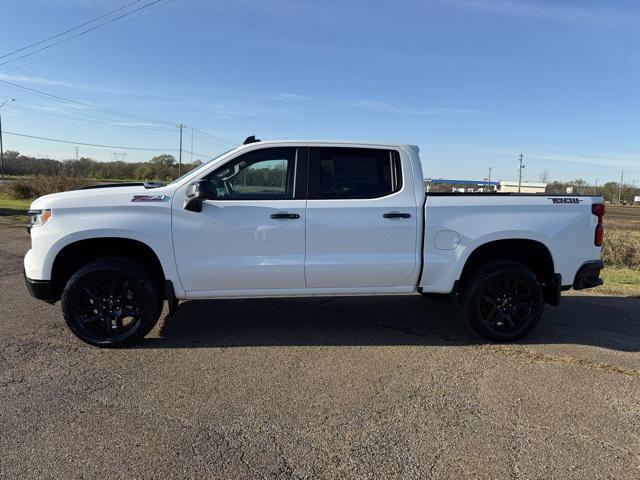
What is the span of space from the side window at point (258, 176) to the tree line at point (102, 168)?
26.4 m

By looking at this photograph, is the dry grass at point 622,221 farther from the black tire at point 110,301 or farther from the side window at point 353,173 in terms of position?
the black tire at point 110,301

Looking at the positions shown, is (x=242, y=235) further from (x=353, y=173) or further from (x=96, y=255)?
(x=96, y=255)

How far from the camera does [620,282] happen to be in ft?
28.2

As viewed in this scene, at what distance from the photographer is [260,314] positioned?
18.8ft

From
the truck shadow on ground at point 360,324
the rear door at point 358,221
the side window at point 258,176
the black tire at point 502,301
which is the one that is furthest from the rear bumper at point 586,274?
the side window at point 258,176

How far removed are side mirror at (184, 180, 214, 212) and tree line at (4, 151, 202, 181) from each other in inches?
1039

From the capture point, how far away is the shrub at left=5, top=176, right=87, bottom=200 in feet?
82.8

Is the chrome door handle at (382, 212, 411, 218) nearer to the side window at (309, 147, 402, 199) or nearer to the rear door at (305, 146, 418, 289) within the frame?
the rear door at (305, 146, 418, 289)

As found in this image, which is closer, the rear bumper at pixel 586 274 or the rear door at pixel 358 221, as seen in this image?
the rear door at pixel 358 221

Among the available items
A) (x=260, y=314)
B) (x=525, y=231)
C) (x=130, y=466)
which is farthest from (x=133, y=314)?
(x=525, y=231)

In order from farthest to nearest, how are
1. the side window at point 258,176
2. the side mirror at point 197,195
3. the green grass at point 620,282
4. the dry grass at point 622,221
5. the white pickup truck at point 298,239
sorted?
the dry grass at point 622,221
the green grass at point 620,282
the side window at point 258,176
the white pickup truck at point 298,239
the side mirror at point 197,195

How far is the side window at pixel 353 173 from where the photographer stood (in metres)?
4.66

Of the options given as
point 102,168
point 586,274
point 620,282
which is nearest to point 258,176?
point 586,274

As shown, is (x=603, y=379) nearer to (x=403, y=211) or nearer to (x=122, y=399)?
(x=403, y=211)
